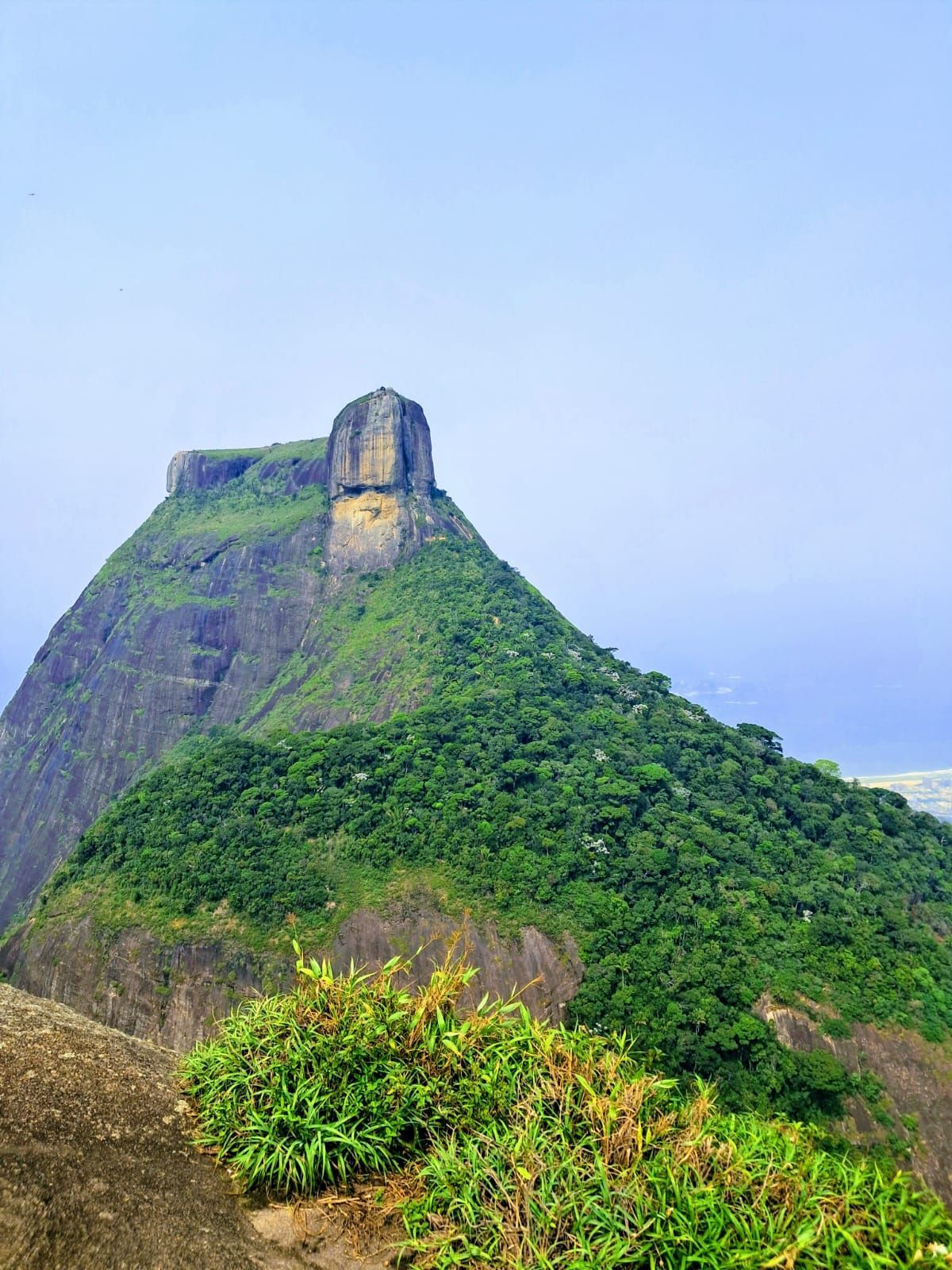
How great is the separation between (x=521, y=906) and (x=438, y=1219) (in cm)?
1940

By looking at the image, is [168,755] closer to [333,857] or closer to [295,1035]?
[333,857]

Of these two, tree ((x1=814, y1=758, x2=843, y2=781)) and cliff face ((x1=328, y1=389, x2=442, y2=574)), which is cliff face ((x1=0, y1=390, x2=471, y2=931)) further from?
tree ((x1=814, y1=758, x2=843, y2=781))

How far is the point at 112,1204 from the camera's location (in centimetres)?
628

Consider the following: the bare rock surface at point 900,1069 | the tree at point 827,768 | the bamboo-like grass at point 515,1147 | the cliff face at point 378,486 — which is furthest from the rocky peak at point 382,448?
the bamboo-like grass at point 515,1147

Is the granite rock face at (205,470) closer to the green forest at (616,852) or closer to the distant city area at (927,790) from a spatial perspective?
the green forest at (616,852)

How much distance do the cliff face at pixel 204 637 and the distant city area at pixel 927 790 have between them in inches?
5085

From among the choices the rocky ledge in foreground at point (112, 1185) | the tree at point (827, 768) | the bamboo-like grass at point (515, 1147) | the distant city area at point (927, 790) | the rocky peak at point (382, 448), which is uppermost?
the rocky peak at point (382, 448)

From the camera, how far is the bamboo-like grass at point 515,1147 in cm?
561

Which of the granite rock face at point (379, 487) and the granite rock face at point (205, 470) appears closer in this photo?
the granite rock face at point (379, 487)

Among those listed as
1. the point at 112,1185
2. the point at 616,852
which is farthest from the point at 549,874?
the point at 112,1185

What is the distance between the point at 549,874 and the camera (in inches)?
1019

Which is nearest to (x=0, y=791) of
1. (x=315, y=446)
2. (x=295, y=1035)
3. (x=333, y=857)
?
(x=315, y=446)

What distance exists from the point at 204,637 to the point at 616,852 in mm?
43515

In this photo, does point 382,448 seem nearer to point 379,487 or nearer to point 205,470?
point 379,487
